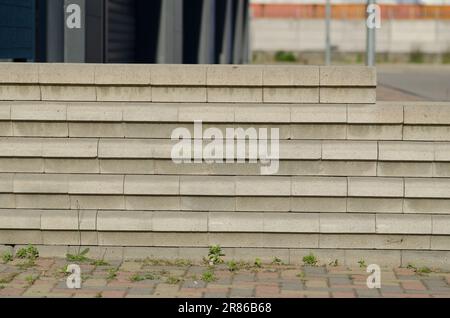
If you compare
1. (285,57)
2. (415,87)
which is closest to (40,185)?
(415,87)

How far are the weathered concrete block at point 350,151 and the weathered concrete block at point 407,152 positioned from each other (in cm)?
7

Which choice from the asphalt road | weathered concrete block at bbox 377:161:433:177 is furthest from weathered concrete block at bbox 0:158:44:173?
the asphalt road

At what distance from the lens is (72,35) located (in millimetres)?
12086

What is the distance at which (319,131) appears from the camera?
9.00 meters

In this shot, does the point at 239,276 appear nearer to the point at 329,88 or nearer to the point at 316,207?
the point at 316,207

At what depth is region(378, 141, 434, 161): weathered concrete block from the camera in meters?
8.88

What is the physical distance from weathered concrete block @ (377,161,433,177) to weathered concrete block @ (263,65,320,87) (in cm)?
97

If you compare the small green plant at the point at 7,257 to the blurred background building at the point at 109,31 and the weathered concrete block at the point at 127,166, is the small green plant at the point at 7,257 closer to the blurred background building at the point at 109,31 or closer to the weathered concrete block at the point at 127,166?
the weathered concrete block at the point at 127,166

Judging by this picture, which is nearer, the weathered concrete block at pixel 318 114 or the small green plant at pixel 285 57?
the weathered concrete block at pixel 318 114

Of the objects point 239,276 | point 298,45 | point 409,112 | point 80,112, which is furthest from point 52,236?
point 298,45

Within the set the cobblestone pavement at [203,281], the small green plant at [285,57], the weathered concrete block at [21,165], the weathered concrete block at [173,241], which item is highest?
the small green plant at [285,57]

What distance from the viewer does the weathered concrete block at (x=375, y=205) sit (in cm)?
886

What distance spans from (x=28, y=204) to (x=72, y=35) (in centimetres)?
367

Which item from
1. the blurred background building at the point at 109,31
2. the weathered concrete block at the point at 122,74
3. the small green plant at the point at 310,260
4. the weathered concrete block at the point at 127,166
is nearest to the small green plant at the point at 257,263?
the small green plant at the point at 310,260
